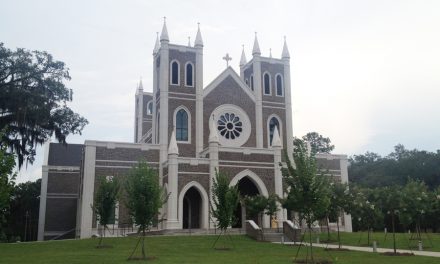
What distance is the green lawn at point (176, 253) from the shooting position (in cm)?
2014

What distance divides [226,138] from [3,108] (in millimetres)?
20003

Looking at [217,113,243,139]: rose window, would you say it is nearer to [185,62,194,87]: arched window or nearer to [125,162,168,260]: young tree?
[185,62,194,87]: arched window

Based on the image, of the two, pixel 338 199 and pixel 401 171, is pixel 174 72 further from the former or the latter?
pixel 401 171

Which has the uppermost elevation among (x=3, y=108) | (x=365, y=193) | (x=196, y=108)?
A: (x=196, y=108)

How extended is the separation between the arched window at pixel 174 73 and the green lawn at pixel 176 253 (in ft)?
57.7

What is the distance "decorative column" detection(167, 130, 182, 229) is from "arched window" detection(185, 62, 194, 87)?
8.09m

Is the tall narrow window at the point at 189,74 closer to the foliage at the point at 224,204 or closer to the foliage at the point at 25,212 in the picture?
the foliage at the point at 224,204

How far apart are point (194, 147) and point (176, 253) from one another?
19.9 metres

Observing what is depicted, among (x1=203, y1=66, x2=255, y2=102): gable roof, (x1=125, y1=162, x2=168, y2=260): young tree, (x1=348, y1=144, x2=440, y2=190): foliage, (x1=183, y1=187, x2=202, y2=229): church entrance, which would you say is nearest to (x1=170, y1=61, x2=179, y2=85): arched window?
(x1=203, y1=66, x2=255, y2=102): gable roof

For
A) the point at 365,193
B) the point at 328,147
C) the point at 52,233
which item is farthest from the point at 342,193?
the point at 328,147

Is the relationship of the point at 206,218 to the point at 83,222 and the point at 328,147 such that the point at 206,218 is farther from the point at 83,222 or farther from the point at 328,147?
the point at 328,147

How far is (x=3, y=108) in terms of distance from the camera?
30.6 meters

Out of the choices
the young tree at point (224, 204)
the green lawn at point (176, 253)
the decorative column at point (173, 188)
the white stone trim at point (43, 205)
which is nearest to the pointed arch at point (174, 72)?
the decorative column at point (173, 188)

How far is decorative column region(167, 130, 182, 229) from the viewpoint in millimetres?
36281
